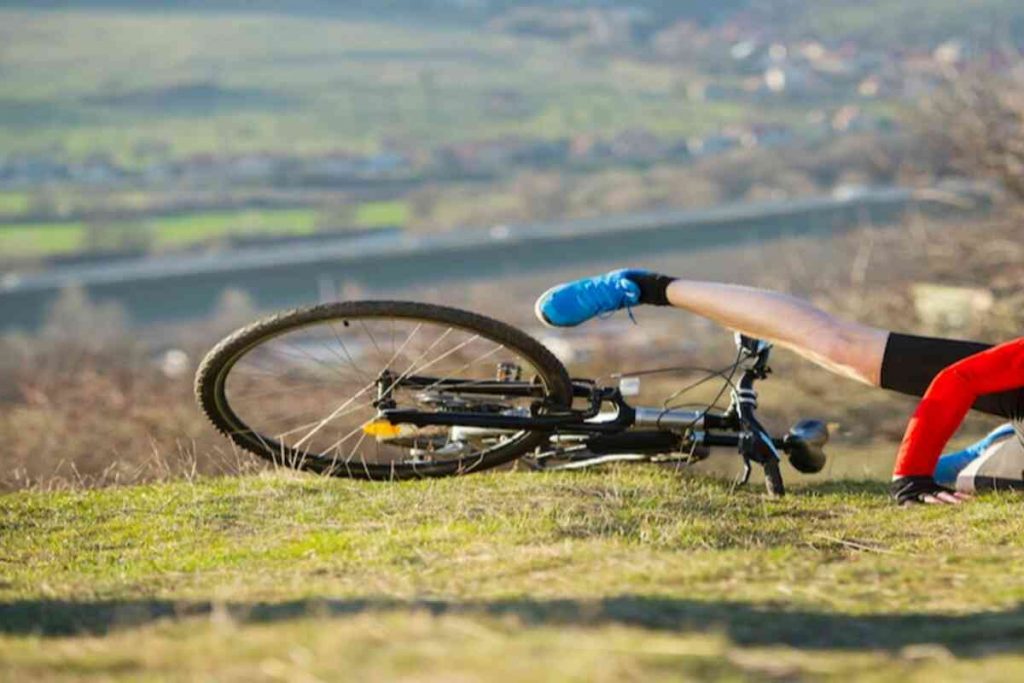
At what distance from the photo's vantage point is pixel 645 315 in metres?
45.4

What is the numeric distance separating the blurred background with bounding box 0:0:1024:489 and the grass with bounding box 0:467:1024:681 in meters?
1.69

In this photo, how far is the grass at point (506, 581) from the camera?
11.1ft

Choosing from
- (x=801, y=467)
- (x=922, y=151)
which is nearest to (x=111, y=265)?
(x=922, y=151)

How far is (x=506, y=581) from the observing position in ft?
14.4

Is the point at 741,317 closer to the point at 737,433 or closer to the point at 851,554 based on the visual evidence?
the point at 737,433

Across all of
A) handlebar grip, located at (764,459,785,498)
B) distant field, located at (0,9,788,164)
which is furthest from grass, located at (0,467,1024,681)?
distant field, located at (0,9,788,164)

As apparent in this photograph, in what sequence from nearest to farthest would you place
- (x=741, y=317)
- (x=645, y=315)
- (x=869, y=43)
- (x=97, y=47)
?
(x=741, y=317) → (x=645, y=315) → (x=869, y=43) → (x=97, y=47)

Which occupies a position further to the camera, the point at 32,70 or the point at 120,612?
the point at 32,70

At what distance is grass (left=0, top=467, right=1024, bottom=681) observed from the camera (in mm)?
3393

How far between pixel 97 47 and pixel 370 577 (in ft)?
363

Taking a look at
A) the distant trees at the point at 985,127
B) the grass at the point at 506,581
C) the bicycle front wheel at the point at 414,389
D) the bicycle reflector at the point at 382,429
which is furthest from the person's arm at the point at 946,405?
the distant trees at the point at 985,127

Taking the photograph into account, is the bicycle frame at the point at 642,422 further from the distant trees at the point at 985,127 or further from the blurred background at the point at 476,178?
the distant trees at the point at 985,127

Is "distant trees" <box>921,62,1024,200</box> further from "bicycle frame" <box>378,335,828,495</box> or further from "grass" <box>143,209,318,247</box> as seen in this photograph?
"grass" <box>143,209,318,247</box>

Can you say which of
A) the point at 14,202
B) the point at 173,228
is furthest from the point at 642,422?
the point at 14,202
